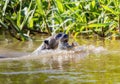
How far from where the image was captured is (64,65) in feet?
13.7

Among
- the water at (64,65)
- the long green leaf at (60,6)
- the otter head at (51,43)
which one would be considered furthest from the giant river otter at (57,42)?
the long green leaf at (60,6)

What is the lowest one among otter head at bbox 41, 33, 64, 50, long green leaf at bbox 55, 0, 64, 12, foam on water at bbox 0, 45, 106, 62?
foam on water at bbox 0, 45, 106, 62

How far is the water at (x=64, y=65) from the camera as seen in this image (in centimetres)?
335

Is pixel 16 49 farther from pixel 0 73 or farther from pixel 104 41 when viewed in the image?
pixel 0 73

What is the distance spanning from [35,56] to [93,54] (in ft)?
2.17

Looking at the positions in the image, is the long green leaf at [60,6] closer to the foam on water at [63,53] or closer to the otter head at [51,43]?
the otter head at [51,43]

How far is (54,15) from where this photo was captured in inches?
242

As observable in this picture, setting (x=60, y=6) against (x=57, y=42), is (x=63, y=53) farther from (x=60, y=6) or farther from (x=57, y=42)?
(x=60, y=6)

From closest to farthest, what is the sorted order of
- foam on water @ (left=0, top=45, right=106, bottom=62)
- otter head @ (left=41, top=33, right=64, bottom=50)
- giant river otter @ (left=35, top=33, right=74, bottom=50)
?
foam on water @ (left=0, top=45, right=106, bottom=62)
giant river otter @ (left=35, top=33, right=74, bottom=50)
otter head @ (left=41, top=33, right=64, bottom=50)

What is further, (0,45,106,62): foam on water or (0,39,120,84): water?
(0,45,106,62): foam on water

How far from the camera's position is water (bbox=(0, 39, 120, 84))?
3352 mm

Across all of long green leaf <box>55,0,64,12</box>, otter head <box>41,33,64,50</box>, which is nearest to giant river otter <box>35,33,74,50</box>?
otter head <box>41,33,64,50</box>

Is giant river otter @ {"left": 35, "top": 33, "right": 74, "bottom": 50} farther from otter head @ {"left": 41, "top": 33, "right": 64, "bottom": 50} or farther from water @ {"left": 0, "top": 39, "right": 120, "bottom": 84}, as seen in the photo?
water @ {"left": 0, "top": 39, "right": 120, "bottom": 84}

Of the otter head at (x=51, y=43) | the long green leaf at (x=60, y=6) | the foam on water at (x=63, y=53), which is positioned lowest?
the foam on water at (x=63, y=53)
